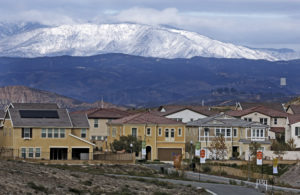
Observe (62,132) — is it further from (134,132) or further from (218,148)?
(218,148)

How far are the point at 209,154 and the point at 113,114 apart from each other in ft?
84.0

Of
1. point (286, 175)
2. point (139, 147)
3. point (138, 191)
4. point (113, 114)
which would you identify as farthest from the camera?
point (113, 114)

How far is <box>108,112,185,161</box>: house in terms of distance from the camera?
314 ft

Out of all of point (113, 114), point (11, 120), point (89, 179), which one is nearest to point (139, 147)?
point (11, 120)

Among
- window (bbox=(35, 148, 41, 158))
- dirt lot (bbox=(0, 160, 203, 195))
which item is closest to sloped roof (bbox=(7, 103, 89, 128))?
window (bbox=(35, 148, 41, 158))

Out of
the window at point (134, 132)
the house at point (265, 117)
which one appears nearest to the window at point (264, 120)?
the house at point (265, 117)

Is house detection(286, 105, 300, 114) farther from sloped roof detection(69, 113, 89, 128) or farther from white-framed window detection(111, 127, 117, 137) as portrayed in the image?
sloped roof detection(69, 113, 89, 128)

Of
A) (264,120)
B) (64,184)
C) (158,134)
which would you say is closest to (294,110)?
(264,120)

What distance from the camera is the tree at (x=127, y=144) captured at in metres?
88.8

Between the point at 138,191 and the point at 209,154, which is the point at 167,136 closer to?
the point at 209,154

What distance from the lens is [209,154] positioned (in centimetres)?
9525

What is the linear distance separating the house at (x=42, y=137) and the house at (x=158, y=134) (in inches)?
460

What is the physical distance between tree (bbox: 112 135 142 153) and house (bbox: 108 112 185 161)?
4403 millimetres

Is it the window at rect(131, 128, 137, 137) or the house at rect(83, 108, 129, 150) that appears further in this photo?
the house at rect(83, 108, 129, 150)
